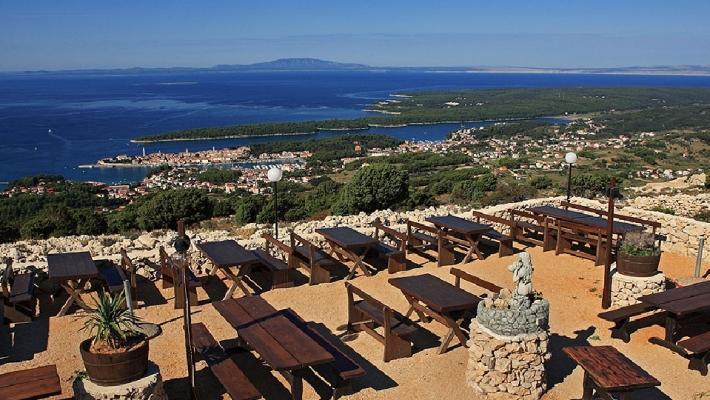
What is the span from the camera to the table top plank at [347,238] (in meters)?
10.1

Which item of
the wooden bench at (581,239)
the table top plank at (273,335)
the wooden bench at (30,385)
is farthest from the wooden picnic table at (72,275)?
the wooden bench at (581,239)

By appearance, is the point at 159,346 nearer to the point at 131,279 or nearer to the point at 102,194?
the point at 131,279

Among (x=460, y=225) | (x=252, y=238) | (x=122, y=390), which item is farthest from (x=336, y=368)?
(x=252, y=238)

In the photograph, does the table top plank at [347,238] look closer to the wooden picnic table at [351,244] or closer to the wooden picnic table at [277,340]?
the wooden picnic table at [351,244]

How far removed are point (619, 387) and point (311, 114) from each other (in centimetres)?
12236

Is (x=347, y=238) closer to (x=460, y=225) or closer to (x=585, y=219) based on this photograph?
(x=460, y=225)

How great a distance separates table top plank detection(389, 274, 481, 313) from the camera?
23.6 feet

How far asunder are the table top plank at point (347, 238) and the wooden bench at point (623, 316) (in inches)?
151

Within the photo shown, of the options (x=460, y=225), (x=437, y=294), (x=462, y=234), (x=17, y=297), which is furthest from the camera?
(x=462, y=234)

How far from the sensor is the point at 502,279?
34.7 feet

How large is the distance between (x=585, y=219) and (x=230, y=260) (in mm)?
7098

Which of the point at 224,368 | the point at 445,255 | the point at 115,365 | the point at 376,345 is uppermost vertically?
the point at 115,365

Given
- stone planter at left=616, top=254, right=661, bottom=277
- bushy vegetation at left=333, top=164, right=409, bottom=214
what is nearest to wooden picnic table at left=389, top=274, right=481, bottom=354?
stone planter at left=616, top=254, right=661, bottom=277

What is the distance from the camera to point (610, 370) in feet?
19.1
